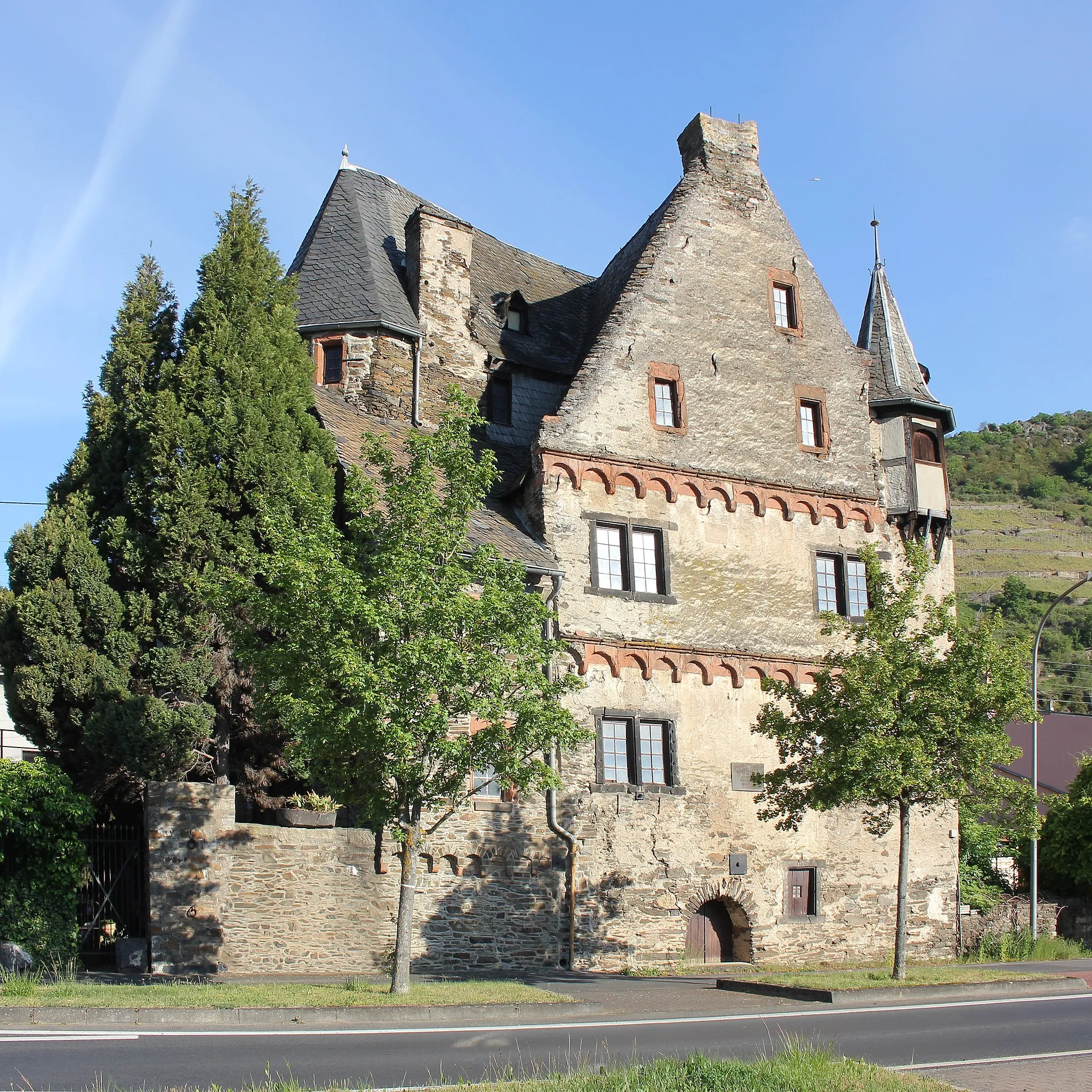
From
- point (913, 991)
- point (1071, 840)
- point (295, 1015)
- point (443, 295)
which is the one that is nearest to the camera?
point (295, 1015)

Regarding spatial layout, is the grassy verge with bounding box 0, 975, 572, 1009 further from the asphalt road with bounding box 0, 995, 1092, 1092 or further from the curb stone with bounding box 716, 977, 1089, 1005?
the curb stone with bounding box 716, 977, 1089, 1005

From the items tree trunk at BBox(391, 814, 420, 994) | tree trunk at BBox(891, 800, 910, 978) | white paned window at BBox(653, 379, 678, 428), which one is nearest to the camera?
tree trunk at BBox(391, 814, 420, 994)

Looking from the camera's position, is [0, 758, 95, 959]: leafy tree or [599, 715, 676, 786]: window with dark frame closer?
[0, 758, 95, 959]: leafy tree

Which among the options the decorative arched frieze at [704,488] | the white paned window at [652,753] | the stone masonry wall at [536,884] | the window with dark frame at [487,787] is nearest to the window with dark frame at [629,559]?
the decorative arched frieze at [704,488]

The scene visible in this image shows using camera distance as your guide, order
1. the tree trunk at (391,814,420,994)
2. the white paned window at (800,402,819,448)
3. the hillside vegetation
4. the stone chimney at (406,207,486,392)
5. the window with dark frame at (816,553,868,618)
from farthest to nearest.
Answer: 1. the hillside vegetation
2. the white paned window at (800,402,819,448)
3. the stone chimney at (406,207,486,392)
4. the window with dark frame at (816,553,868,618)
5. the tree trunk at (391,814,420,994)

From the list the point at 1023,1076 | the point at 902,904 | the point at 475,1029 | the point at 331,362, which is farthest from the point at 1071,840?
the point at 475,1029

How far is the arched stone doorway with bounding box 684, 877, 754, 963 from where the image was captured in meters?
21.8

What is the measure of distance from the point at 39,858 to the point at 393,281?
13.7 m

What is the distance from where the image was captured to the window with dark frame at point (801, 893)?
22.6 meters

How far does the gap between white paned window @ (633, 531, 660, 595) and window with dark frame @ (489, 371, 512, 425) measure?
436 cm

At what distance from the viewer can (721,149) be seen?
89.1 ft

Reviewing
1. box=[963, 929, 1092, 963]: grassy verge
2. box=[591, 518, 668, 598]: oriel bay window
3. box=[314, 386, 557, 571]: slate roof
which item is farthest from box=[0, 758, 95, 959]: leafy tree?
box=[963, 929, 1092, 963]: grassy verge

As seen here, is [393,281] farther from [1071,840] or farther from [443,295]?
[1071,840]

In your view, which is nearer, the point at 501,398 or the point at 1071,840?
the point at 501,398
